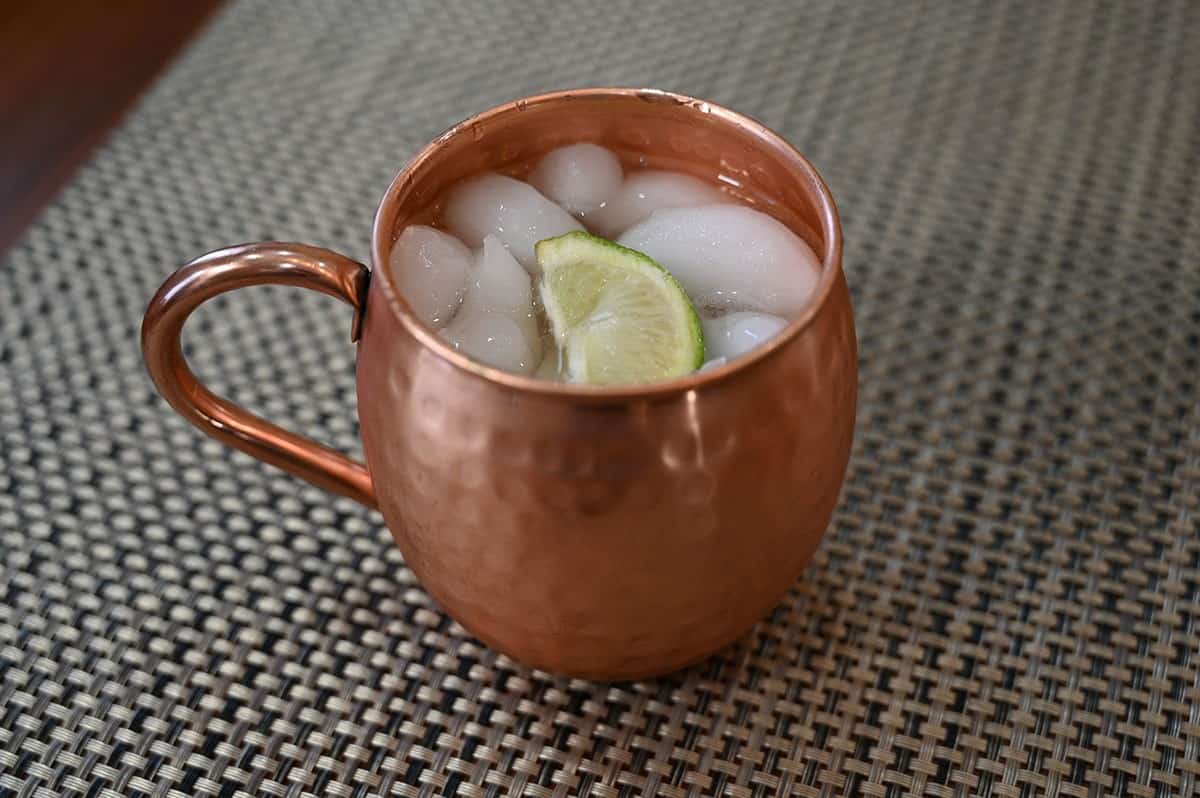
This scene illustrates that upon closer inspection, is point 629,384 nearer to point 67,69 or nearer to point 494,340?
point 494,340

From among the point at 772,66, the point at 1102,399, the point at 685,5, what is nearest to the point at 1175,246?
the point at 1102,399

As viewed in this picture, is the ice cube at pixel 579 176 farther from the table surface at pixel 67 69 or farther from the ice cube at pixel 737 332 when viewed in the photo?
the table surface at pixel 67 69

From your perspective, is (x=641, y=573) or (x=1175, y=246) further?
(x=1175, y=246)

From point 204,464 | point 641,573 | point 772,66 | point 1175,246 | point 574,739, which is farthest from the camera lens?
point 772,66

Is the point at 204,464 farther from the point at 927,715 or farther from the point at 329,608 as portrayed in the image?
the point at 927,715

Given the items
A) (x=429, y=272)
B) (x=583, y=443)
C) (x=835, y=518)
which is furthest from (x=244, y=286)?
(x=835, y=518)

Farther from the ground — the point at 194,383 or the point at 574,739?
the point at 194,383

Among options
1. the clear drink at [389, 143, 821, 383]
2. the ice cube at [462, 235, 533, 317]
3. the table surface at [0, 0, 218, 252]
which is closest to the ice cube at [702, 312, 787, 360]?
the clear drink at [389, 143, 821, 383]
